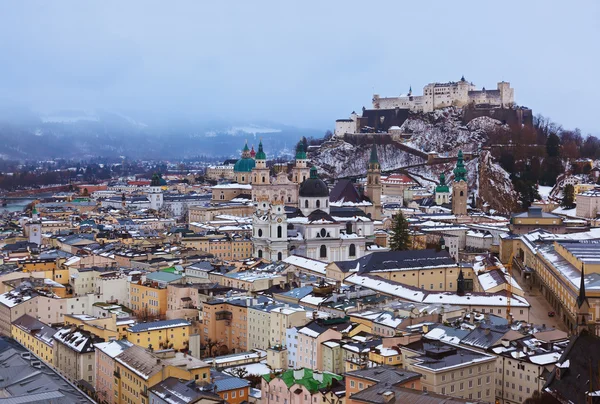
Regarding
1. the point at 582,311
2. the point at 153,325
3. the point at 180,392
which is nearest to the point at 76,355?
the point at 153,325

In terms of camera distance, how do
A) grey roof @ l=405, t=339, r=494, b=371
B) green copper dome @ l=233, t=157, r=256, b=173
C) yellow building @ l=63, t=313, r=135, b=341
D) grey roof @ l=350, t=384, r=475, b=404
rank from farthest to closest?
green copper dome @ l=233, t=157, r=256, b=173
yellow building @ l=63, t=313, r=135, b=341
grey roof @ l=405, t=339, r=494, b=371
grey roof @ l=350, t=384, r=475, b=404

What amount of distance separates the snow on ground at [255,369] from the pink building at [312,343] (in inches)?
47.9

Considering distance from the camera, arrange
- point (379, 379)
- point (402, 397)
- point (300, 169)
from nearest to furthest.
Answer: point (402, 397)
point (379, 379)
point (300, 169)

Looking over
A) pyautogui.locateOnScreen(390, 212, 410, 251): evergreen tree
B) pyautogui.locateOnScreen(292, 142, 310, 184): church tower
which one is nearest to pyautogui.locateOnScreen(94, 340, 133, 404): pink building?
pyautogui.locateOnScreen(390, 212, 410, 251): evergreen tree

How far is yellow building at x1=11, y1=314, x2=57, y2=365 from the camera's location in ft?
112

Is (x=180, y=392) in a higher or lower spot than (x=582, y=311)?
lower

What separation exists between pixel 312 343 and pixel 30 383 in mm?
9480

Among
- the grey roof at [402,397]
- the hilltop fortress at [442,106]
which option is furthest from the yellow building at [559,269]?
the hilltop fortress at [442,106]

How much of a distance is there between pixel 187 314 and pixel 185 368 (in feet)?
37.8

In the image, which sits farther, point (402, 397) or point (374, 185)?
point (374, 185)

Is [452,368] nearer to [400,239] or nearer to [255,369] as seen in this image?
→ [255,369]

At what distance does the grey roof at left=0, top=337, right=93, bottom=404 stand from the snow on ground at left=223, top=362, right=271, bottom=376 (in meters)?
5.61

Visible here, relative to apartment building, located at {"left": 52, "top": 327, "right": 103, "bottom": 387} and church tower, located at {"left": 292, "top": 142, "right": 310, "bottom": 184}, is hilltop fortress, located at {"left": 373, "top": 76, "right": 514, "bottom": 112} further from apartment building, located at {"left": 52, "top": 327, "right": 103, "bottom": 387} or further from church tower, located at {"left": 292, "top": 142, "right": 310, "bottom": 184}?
apartment building, located at {"left": 52, "top": 327, "right": 103, "bottom": 387}

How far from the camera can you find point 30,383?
27.3 m
